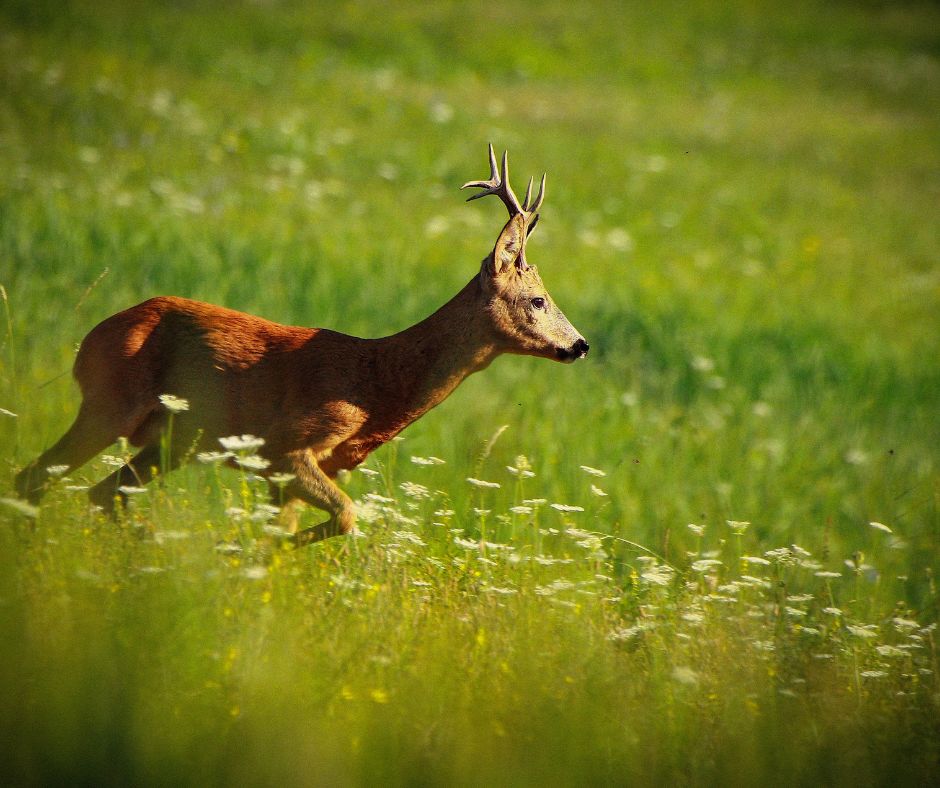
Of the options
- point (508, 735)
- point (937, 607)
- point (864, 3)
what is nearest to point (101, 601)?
point (508, 735)

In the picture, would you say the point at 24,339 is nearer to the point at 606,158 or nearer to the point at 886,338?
the point at 886,338

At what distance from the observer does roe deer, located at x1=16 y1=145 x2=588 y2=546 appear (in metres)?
4.77

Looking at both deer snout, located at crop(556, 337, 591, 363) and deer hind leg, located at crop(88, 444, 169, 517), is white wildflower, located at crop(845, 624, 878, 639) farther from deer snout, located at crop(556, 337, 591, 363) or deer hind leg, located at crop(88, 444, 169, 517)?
deer hind leg, located at crop(88, 444, 169, 517)

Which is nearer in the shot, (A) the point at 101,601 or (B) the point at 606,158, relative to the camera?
(A) the point at 101,601

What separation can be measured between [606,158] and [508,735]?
1539cm

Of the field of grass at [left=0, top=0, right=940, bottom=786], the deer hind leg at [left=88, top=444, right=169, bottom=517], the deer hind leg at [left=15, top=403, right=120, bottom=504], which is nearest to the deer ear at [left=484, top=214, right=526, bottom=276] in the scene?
the field of grass at [left=0, top=0, right=940, bottom=786]

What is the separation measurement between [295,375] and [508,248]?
3.44 ft

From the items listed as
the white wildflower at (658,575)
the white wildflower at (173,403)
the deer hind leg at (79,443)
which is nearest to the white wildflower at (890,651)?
the white wildflower at (658,575)

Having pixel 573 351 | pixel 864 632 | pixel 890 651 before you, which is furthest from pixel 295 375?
pixel 890 651

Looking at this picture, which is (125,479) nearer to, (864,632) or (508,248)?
(508,248)

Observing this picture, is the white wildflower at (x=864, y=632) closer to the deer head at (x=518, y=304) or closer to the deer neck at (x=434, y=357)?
the deer head at (x=518, y=304)

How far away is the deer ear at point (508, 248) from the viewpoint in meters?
4.96

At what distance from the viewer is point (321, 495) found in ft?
15.2

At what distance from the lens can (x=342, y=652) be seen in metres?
3.85
